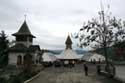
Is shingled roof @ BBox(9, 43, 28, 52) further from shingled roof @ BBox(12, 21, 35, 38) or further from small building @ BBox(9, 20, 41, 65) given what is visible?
shingled roof @ BBox(12, 21, 35, 38)

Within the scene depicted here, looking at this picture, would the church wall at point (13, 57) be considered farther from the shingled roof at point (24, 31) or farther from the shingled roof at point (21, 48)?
the shingled roof at point (24, 31)

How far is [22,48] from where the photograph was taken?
4825cm

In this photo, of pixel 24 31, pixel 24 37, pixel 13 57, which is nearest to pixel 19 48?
pixel 13 57

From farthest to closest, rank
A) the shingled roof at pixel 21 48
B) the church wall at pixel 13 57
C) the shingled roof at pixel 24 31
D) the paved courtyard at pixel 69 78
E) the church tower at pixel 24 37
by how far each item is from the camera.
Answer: the shingled roof at pixel 24 31, the church tower at pixel 24 37, the church wall at pixel 13 57, the shingled roof at pixel 21 48, the paved courtyard at pixel 69 78

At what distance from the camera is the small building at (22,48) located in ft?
157

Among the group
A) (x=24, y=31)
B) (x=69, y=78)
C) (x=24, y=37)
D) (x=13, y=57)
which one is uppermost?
(x=24, y=31)

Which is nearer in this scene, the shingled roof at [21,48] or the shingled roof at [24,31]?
the shingled roof at [21,48]

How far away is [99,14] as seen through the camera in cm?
3002

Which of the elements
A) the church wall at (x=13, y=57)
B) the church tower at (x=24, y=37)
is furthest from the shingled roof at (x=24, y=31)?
the church wall at (x=13, y=57)

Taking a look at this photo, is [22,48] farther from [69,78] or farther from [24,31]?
[69,78]

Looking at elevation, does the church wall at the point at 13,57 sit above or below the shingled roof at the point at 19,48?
below

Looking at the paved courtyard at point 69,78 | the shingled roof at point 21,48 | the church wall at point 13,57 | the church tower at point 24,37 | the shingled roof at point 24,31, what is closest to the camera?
the paved courtyard at point 69,78

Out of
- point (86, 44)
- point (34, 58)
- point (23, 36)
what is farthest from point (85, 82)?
point (23, 36)

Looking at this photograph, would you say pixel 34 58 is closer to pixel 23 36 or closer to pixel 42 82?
pixel 23 36
